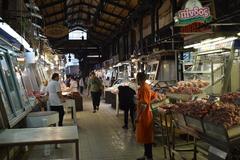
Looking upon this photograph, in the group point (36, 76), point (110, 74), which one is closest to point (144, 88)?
point (36, 76)

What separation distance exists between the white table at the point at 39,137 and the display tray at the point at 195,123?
1593mm

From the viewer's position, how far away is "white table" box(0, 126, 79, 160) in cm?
414

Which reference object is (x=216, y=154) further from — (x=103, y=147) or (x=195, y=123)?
(x=103, y=147)

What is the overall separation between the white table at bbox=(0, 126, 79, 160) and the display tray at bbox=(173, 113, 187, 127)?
1619 mm

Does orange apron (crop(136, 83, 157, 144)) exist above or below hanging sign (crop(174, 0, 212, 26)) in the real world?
below

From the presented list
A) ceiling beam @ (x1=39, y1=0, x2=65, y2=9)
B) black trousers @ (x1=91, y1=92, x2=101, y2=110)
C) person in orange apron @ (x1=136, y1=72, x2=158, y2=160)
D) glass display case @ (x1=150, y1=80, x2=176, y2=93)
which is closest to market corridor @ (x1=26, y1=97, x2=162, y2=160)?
person in orange apron @ (x1=136, y1=72, x2=158, y2=160)

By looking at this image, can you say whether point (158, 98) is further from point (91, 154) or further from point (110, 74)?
point (110, 74)

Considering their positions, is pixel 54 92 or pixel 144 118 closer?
pixel 144 118

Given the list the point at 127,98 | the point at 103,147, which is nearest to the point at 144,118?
the point at 103,147

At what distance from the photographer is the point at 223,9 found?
9.41 metres

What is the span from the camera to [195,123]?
15.9 ft

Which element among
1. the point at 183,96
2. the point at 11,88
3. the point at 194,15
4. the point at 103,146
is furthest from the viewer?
the point at 103,146

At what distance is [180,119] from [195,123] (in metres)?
0.66

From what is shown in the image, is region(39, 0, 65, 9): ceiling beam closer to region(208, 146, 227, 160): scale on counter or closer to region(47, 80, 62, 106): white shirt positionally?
region(47, 80, 62, 106): white shirt
